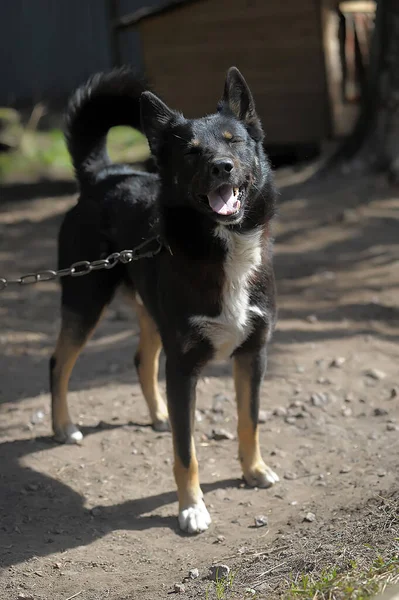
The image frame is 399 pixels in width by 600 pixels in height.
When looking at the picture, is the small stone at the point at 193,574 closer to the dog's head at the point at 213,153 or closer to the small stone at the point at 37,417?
the dog's head at the point at 213,153

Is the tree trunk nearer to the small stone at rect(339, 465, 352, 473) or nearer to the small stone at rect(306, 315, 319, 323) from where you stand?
the small stone at rect(306, 315, 319, 323)

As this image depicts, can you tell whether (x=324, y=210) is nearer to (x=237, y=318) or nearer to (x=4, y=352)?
(x=4, y=352)

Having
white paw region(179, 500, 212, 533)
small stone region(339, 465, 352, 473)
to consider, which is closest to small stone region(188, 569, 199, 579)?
white paw region(179, 500, 212, 533)

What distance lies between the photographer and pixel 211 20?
9.75m

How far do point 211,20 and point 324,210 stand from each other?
343 centimetres

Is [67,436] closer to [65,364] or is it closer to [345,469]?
[65,364]

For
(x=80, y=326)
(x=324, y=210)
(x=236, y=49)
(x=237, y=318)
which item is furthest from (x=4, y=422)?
(x=236, y=49)

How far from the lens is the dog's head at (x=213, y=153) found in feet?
10.6

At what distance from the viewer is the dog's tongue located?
3.22 meters

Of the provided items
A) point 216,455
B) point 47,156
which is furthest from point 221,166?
point 47,156

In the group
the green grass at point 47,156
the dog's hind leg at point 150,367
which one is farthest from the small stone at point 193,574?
the green grass at point 47,156

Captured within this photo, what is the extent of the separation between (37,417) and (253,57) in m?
6.24

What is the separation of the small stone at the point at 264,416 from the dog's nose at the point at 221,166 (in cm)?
178

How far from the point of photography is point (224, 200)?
10.7 ft
